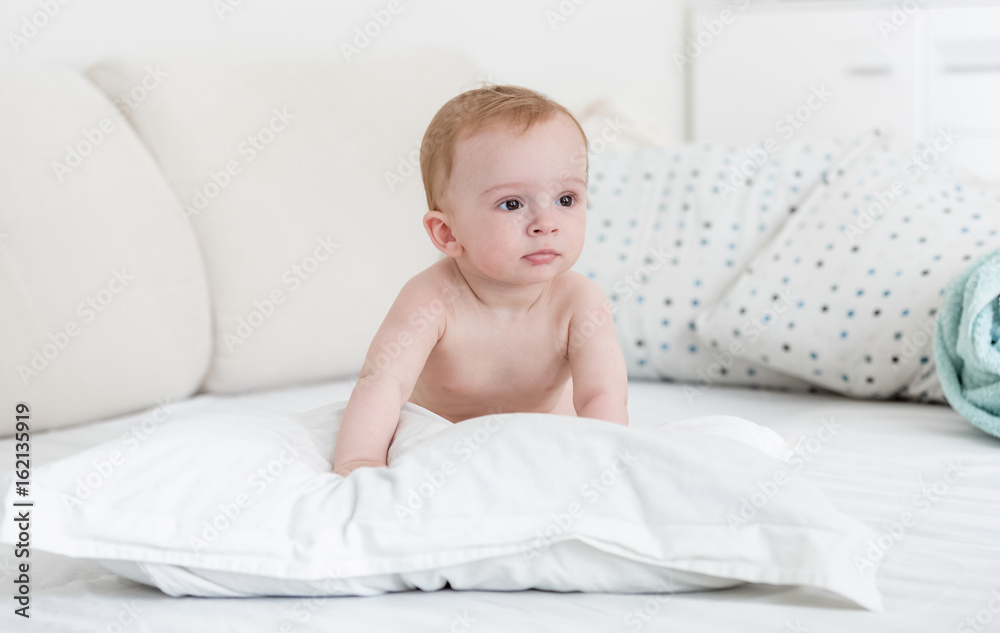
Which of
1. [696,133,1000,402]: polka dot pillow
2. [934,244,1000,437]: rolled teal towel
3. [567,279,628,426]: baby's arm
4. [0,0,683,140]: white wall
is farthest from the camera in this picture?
[0,0,683,140]: white wall

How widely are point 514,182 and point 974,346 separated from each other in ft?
2.00

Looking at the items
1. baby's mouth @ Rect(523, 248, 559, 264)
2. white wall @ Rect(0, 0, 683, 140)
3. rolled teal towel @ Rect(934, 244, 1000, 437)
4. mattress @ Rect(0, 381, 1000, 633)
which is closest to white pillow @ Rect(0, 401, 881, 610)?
mattress @ Rect(0, 381, 1000, 633)

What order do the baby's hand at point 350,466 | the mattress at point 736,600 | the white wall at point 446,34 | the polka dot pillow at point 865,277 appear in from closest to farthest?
the mattress at point 736,600, the baby's hand at point 350,466, the polka dot pillow at point 865,277, the white wall at point 446,34

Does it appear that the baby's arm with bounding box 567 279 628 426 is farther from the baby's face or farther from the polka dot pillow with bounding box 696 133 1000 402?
the polka dot pillow with bounding box 696 133 1000 402

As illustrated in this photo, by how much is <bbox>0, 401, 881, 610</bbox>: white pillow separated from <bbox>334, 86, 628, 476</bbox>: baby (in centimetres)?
13

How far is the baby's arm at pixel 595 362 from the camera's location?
34.8 inches

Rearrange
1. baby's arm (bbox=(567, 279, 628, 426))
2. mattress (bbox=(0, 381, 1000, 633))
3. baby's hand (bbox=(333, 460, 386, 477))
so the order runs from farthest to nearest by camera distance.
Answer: baby's arm (bbox=(567, 279, 628, 426)) → baby's hand (bbox=(333, 460, 386, 477)) → mattress (bbox=(0, 381, 1000, 633))

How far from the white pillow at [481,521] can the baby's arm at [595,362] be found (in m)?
0.21

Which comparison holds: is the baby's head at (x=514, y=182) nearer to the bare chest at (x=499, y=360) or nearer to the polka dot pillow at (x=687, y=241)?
the bare chest at (x=499, y=360)

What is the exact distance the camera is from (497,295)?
37.0 inches

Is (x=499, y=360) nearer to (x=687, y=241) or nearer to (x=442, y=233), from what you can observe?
(x=442, y=233)

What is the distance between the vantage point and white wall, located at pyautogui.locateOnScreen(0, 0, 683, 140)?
1442 mm

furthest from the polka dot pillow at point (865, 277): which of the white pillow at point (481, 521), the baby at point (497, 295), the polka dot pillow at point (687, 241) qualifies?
the white pillow at point (481, 521)

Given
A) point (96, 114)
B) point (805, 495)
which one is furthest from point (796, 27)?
point (805, 495)
